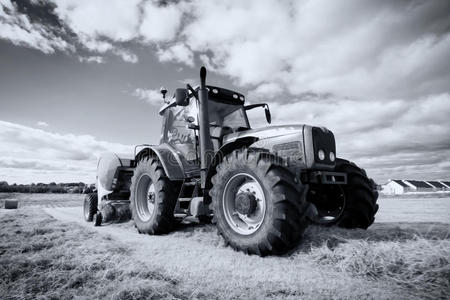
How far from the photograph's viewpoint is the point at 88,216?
310 inches

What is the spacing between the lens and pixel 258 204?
362 cm

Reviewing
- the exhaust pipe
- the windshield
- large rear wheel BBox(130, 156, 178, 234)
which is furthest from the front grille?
large rear wheel BBox(130, 156, 178, 234)

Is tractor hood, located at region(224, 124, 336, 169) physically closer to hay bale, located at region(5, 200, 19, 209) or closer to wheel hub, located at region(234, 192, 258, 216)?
wheel hub, located at region(234, 192, 258, 216)

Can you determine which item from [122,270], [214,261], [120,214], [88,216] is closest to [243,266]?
[214,261]

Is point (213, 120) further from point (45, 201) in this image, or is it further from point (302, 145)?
point (45, 201)

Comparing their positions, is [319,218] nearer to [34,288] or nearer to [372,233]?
[372,233]

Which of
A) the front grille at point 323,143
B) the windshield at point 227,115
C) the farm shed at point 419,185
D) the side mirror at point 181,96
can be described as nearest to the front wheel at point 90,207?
the windshield at point 227,115

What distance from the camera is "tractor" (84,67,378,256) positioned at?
10.4ft

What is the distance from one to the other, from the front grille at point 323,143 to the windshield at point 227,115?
204cm

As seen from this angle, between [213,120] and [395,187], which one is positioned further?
[395,187]

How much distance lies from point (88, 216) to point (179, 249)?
207 inches

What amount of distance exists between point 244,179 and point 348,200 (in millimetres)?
1724

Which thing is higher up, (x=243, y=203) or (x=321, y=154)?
(x=321, y=154)

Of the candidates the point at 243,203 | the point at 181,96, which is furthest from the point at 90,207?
the point at 243,203
